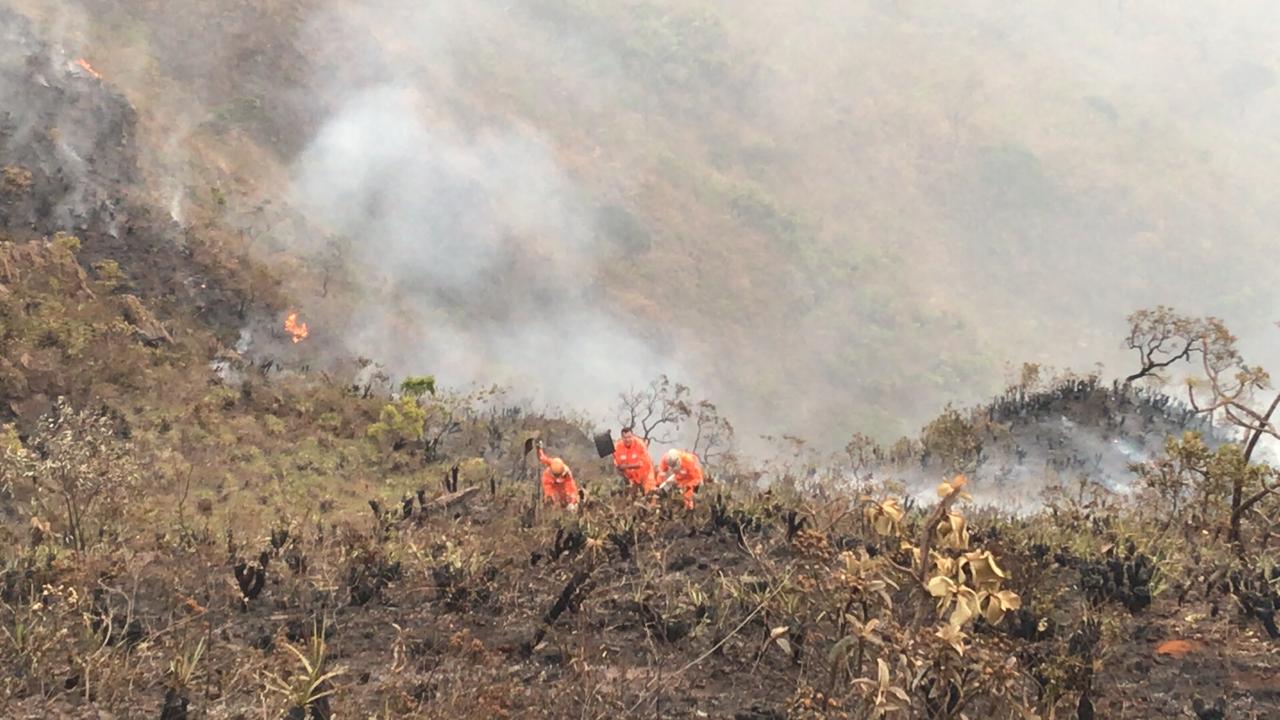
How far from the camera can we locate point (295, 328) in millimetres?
16453

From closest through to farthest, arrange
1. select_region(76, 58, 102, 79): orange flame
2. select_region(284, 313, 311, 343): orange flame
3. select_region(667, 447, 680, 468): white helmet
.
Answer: select_region(667, 447, 680, 468): white helmet, select_region(284, 313, 311, 343): orange flame, select_region(76, 58, 102, 79): orange flame

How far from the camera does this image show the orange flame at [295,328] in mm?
16312

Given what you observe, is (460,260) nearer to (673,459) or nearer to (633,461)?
(633,461)

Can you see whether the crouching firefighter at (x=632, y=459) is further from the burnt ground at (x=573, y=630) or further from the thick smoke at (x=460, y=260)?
the thick smoke at (x=460, y=260)

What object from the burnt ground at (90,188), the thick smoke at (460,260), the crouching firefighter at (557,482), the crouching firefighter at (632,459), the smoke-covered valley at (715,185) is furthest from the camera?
the smoke-covered valley at (715,185)

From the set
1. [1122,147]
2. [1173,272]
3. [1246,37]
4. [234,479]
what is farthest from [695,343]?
[1246,37]

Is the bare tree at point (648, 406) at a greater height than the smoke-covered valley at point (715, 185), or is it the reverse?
the smoke-covered valley at point (715, 185)

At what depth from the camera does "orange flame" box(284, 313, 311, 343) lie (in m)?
16.3

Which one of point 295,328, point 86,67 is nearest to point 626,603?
point 295,328

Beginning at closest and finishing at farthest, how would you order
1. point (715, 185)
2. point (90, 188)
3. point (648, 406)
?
point (90, 188) → point (648, 406) → point (715, 185)

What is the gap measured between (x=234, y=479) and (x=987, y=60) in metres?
52.6

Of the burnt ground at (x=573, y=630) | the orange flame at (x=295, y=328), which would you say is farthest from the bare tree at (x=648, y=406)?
the burnt ground at (x=573, y=630)

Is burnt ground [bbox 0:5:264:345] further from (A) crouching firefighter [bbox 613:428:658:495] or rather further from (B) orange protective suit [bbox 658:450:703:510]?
(B) orange protective suit [bbox 658:450:703:510]

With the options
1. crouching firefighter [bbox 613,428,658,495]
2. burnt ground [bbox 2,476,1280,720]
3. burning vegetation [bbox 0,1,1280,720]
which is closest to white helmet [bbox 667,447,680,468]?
burning vegetation [bbox 0,1,1280,720]
